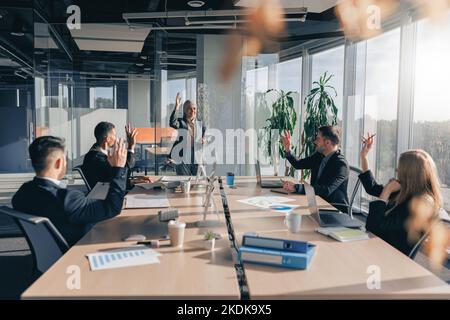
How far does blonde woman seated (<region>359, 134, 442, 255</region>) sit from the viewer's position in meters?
2.35

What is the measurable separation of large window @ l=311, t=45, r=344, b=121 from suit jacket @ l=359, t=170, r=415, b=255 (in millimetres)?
4630

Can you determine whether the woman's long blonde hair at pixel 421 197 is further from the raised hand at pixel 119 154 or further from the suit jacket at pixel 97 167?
the suit jacket at pixel 97 167

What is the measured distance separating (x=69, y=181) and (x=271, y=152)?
4204 millimetres

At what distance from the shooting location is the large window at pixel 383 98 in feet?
18.8

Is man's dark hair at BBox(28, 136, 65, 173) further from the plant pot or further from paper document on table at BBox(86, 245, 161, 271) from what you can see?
the plant pot

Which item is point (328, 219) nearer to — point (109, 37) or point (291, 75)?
point (291, 75)

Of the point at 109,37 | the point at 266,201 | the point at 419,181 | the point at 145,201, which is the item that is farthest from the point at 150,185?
the point at 109,37

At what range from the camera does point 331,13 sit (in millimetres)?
6605

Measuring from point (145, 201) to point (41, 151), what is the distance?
1075 millimetres

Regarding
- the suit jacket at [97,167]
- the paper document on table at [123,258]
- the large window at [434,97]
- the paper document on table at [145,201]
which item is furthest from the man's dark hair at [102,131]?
the large window at [434,97]

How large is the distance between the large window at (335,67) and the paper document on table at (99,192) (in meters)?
4.61

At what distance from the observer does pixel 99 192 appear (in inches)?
137
